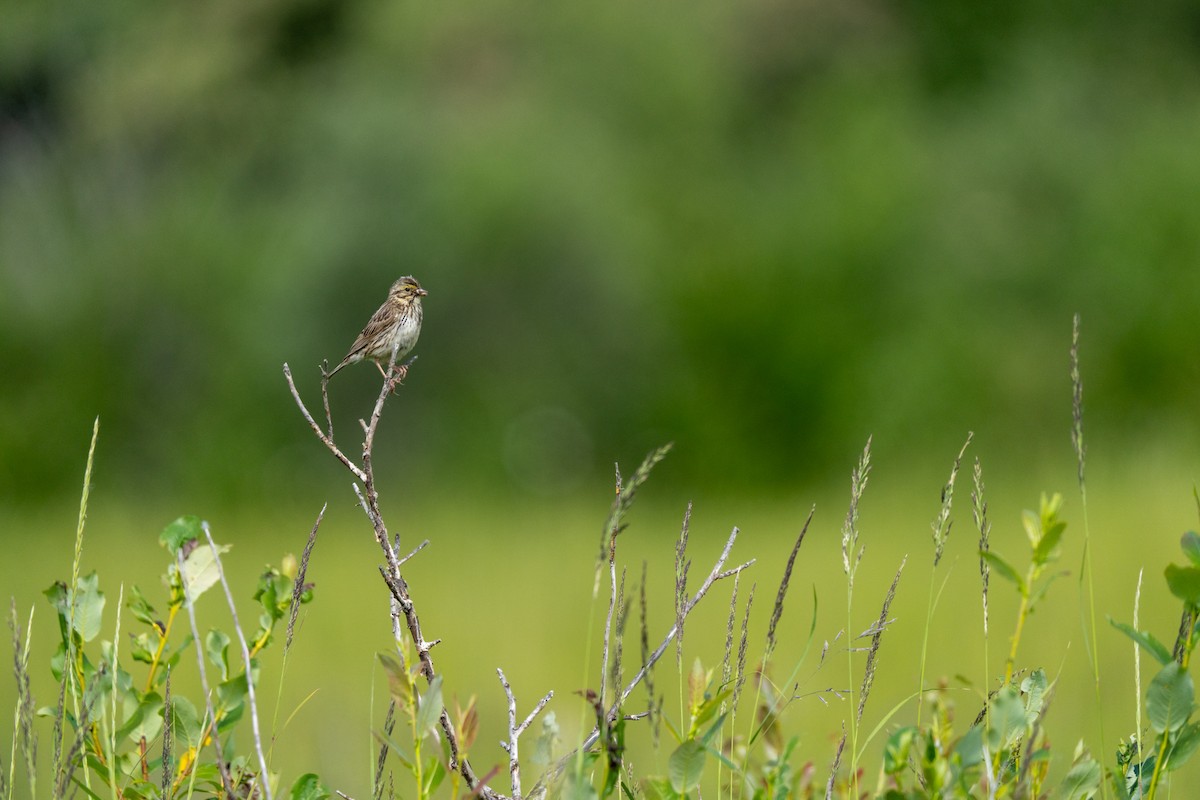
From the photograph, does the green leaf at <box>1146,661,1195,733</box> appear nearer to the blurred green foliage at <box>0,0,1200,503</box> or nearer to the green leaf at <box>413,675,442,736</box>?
the green leaf at <box>413,675,442,736</box>

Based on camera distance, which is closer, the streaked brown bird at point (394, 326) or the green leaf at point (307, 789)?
the green leaf at point (307, 789)

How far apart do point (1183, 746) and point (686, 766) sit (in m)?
0.57

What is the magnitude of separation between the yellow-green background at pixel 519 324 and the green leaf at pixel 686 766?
8.21 meters

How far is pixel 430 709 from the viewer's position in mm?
1652

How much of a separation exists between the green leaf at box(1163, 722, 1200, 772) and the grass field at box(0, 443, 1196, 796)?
4.02 metres

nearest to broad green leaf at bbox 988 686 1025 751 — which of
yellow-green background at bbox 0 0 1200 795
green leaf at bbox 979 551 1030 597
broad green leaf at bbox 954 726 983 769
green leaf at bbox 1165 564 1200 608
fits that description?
broad green leaf at bbox 954 726 983 769

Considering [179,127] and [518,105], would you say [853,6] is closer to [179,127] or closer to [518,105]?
[518,105]

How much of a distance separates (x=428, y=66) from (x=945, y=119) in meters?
6.60

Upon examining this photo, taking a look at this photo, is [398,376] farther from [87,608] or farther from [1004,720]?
[1004,720]

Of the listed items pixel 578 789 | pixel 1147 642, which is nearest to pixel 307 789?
pixel 578 789

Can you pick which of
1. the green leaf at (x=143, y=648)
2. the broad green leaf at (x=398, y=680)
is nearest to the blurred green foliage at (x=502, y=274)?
the green leaf at (x=143, y=648)

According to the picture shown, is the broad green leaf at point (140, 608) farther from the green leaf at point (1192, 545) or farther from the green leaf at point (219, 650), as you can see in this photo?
the green leaf at point (1192, 545)

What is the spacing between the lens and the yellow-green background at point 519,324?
11.9 metres

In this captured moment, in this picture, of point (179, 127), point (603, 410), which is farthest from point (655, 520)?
point (179, 127)
